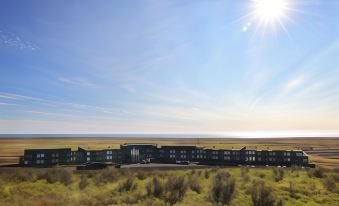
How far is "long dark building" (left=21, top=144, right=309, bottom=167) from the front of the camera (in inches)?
3125

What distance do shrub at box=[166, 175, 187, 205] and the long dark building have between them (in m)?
46.4

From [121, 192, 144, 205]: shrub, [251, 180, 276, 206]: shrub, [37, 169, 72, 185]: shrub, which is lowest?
[251, 180, 276, 206]: shrub

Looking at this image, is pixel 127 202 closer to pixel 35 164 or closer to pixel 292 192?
pixel 292 192

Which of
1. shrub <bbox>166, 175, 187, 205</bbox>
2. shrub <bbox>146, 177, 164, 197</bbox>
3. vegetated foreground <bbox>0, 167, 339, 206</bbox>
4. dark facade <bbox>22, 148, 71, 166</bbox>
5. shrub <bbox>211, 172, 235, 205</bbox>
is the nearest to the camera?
vegetated foreground <bbox>0, 167, 339, 206</bbox>

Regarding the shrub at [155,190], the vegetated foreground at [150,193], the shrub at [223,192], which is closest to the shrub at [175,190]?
the vegetated foreground at [150,193]

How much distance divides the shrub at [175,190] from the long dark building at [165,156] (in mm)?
46351

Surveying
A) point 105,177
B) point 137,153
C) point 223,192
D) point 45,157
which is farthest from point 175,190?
point 137,153

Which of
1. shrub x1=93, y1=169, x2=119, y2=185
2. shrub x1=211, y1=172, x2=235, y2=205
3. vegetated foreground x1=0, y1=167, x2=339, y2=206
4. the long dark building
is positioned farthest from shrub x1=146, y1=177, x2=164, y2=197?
the long dark building

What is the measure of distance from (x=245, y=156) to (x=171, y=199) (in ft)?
183

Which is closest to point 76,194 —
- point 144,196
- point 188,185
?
point 144,196

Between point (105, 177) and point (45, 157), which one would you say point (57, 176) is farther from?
point (45, 157)

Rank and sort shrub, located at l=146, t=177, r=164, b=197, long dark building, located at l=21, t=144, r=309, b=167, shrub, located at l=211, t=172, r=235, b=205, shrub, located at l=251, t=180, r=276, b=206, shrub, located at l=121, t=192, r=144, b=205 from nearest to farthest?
1. shrub, located at l=121, t=192, r=144, b=205
2. shrub, located at l=251, t=180, r=276, b=206
3. shrub, located at l=211, t=172, r=235, b=205
4. shrub, located at l=146, t=177, r=164, b=197
5. long dark building, located at l=21, t=144, r=309, b=167

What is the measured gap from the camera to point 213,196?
33938 mm

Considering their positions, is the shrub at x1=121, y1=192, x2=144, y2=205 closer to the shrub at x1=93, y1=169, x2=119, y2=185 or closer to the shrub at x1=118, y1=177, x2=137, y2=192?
the shrub at x1=118, y1=177, x2=137, y2=192
